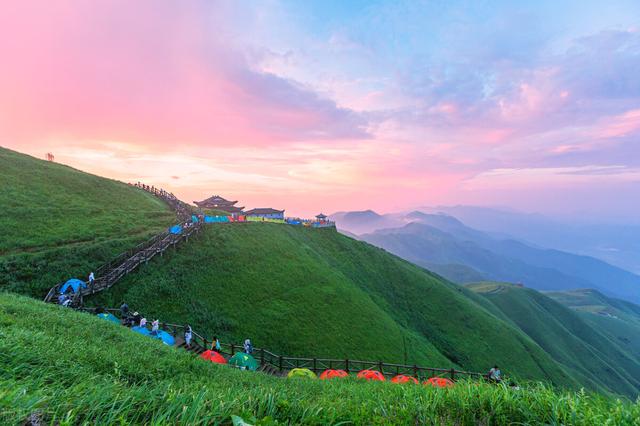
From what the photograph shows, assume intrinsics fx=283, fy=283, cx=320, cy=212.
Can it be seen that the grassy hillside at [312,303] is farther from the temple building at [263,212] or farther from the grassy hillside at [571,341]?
the grassy hillside at [571,341]

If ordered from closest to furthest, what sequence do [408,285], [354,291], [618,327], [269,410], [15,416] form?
[15,416], [269,410], [354,291], [408,285], [618,327]

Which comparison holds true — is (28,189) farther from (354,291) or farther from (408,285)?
(408,285)

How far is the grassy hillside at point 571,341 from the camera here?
70500 mm

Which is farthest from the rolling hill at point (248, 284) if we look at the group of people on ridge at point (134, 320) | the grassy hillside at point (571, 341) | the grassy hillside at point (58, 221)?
the grassy hillside at point (571, 341)

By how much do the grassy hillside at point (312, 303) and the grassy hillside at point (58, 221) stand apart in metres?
5.41

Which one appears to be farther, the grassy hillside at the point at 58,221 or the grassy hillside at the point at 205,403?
the grassy hillside at the point at 58,221

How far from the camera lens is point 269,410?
4730 millimetres

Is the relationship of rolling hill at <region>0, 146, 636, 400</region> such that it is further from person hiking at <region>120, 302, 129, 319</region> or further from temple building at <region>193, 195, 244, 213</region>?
temple building at <region>193, 195, 244, 213</region>

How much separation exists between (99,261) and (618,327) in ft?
674

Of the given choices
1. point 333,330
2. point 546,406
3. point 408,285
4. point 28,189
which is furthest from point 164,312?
point 408,285

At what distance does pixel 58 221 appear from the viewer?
112ft

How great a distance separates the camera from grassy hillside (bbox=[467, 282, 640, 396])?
70.5 m

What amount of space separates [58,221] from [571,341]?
122 metres

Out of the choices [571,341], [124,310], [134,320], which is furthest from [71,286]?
[571,341]
